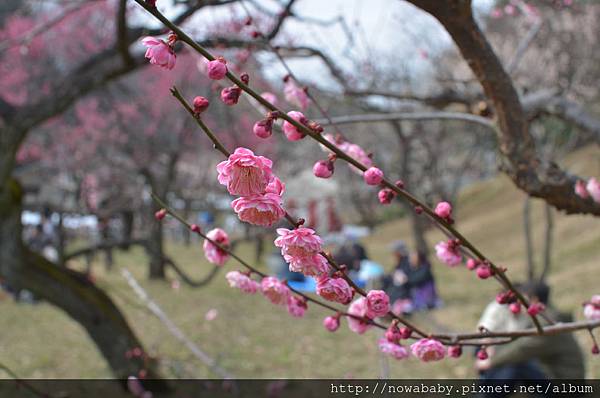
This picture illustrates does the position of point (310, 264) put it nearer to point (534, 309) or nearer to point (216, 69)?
point (216, 69)

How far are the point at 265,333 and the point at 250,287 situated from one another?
6.15m

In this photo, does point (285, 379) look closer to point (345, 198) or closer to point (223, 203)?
point (223, 203)

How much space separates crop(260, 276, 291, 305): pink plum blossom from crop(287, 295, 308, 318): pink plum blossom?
0.02 meters

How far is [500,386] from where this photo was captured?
3.45 metres

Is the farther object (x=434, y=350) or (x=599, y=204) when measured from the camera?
(x=599, y=204)

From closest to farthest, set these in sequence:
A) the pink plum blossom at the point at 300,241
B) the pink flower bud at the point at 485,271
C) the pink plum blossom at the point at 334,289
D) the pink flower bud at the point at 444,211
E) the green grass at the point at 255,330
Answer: the pink plum blossom at the point at 300,241
the pink plum blossom at the point at 334,289
the pink flower bud at the point at 444,211
the pink flower bud at the point at 485,271
the green grass at the point at 255,330

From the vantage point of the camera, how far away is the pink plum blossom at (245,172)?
0.96 meters

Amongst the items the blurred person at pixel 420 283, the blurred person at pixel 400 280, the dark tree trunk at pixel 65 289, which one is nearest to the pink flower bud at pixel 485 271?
the dark tree trunk at pixel 65 289

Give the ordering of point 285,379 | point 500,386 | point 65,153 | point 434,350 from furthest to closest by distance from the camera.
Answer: point 65,153, point 285,379, point 500,386, point 434,350

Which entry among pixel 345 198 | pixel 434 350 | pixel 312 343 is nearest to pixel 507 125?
pixel 434 350

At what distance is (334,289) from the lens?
47.1 inches

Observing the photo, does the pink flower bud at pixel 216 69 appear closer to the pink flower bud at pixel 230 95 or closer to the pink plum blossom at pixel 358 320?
the pink flower bud at pixel 230 95

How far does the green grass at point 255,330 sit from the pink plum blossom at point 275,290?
2.15 metres

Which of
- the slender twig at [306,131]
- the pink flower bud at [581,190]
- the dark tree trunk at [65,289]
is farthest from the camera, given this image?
the dark tree trunk at [65,289]
